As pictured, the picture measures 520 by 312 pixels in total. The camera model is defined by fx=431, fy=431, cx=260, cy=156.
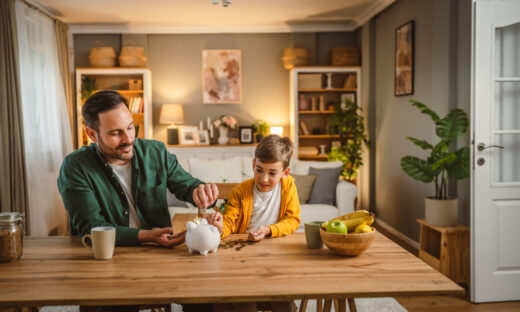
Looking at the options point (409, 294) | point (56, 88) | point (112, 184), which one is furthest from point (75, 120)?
point (409, 294)

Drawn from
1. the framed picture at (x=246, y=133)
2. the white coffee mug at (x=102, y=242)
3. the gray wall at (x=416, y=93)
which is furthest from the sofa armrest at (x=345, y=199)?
the white coffee mug at (x=102, y=242)

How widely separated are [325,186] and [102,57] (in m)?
3.71

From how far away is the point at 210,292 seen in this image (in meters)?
1.13

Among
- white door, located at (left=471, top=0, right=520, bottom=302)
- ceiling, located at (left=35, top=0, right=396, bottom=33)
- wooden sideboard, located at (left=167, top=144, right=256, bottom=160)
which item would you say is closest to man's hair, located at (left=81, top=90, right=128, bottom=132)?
white door, located at (left=471, top=0, right=520, bottom=302)

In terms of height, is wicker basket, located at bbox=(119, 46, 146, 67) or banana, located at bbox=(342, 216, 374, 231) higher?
wicker basket, located at bbox=(119, 46, 146, 67)

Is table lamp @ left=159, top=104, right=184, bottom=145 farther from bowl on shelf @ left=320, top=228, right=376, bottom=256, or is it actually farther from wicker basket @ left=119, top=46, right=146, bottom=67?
bowl on shelf @ left=320, top=228, right=376, bottom=256

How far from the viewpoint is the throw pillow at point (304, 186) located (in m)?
4.36

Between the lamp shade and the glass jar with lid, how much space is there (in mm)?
4809

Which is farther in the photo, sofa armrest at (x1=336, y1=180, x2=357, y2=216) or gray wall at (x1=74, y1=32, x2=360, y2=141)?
gray wall at (x1=74, y1=32, x2=360, y2=141)

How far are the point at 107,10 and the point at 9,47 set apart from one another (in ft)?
5.24

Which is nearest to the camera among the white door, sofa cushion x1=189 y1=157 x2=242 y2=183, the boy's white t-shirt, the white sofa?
the boy's white t-shirt

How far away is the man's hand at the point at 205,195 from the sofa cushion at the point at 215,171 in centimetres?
270

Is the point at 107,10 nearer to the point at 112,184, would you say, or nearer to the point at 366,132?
the point at 366,132

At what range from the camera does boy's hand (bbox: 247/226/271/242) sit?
1.62 metres
